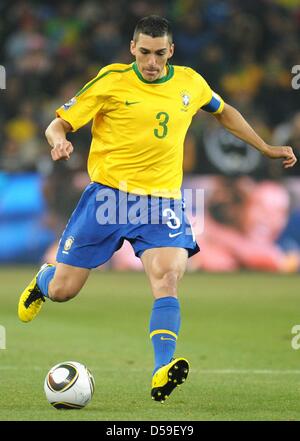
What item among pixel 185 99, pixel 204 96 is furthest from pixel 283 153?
pixel 185 99

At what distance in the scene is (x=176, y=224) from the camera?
716 centimetres

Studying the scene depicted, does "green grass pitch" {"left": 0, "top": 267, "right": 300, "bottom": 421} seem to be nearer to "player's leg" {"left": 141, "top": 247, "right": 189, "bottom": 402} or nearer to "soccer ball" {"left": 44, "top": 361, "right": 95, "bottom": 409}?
"soccer ball" {"left": 44, "top": 361, "right": 95, "bottom": 409}

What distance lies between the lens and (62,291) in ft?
→ 24.4

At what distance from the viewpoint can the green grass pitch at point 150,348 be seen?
259 inches

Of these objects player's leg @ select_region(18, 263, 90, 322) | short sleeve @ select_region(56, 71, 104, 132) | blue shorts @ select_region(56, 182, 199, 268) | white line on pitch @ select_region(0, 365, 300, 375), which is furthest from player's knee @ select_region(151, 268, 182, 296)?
white line on pitch @ select_region(0, 365, 300, 375)

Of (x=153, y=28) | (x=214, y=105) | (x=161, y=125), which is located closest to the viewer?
(x=153, y=28)

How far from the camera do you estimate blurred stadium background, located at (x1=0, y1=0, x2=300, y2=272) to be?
16.3 meters

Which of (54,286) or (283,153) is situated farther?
(283,153)

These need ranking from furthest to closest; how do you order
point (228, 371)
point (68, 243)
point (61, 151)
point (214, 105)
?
point (228, 371)
point (214, 105)
point (68, 243)
point (61, 151)

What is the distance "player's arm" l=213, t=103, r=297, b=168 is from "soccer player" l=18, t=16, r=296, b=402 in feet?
1.55

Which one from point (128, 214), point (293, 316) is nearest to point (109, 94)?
point (128, 214)

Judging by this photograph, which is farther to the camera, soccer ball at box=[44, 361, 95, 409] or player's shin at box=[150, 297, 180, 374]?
player's shin at box=[150, 297, 180, 374]

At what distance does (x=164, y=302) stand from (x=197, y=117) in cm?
1124

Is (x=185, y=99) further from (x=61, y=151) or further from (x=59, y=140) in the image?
(x=61, y=151)
